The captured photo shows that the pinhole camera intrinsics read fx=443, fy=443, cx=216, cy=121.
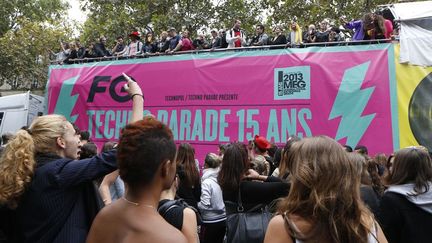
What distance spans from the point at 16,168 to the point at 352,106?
7.23 metres

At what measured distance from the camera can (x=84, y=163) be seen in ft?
7.27

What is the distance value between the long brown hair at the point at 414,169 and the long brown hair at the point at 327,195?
1130 millimetres

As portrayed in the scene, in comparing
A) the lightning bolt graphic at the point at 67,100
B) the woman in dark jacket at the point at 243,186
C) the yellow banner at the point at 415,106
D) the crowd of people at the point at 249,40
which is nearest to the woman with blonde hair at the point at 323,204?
the woman in dark jacket at the point at 243,186

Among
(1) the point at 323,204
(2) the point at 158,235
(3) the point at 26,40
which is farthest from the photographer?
(3) the point at 26,40

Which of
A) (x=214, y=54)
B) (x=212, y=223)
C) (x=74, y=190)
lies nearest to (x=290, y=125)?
(x=214, y=54)

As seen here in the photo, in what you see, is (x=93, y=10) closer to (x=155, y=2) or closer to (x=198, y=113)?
(x=155, y=2)

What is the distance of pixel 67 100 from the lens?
12180mm

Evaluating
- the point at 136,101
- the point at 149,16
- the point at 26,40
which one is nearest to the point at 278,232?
the point at 136,101

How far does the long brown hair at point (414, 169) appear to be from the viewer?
2736 millimetres

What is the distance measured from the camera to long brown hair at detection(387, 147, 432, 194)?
8.98 feet

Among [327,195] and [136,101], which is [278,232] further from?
[136,101]

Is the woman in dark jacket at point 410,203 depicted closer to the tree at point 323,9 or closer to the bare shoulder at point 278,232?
the bare shoulder at point 278,232

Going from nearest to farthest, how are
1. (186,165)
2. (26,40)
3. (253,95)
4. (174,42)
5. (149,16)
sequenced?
1. (186,165)
2. (253,95)
3. (174,42)
4. (149,16)
5. (26,40)

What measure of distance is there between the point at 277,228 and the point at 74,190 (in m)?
1.12
